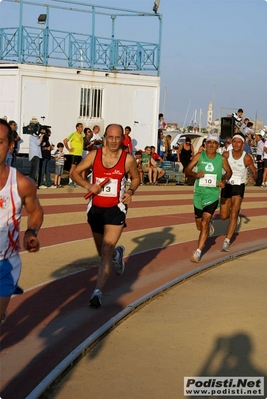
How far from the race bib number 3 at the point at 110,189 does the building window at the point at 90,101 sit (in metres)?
20.8

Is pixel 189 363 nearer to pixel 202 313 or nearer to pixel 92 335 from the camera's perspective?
pixel 92 335

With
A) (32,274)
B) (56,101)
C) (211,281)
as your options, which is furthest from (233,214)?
(56,101)

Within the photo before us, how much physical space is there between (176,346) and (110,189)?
7.90 feet

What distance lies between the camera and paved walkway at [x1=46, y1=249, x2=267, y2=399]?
19.6 feet

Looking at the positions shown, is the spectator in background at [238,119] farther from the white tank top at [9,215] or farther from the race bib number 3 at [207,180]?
the white tank top at [9,215]

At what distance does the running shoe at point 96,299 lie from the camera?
859cm

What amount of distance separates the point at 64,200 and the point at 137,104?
1172 cm

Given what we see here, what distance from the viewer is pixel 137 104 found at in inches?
1204

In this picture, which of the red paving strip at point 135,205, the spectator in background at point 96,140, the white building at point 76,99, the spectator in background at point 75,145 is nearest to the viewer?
the red paving strip at point 135,205

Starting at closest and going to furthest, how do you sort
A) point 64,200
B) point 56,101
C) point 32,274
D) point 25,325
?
point 25,325 < point 32,274 < point 64,200 < point 56,101

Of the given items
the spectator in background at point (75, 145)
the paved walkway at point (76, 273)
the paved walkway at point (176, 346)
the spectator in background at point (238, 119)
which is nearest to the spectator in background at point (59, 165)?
the spectator in background at point (75, 145)

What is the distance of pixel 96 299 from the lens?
8.59 meters

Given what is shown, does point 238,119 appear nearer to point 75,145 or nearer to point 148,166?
point 148,166

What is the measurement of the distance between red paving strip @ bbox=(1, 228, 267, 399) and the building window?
17570 mm
